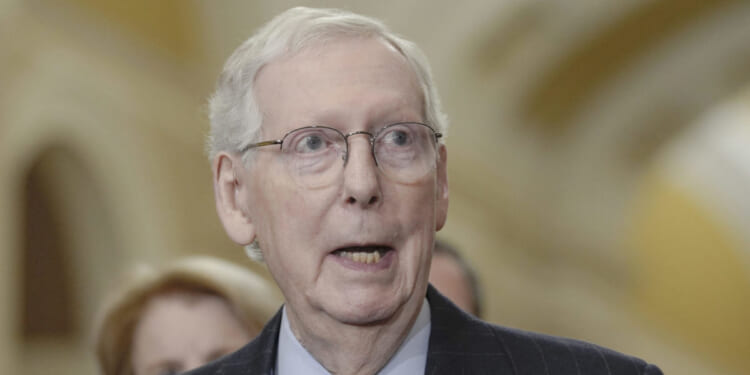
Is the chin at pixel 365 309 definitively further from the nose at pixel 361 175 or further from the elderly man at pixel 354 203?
the nose at pixel 361 175

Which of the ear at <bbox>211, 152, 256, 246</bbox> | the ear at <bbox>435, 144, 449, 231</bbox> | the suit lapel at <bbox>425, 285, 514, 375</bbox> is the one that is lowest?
the suit lapel at <bbox>425, 285, 514, 375</bbox>

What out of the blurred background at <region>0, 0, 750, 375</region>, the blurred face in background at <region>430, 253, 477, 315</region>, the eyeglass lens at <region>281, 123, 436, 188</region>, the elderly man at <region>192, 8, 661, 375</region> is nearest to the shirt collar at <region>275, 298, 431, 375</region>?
the elderly man at <region>192, 8, 661, 375</region>

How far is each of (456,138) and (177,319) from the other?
17.3 ft

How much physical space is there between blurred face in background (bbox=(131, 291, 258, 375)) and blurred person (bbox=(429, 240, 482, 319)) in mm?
731

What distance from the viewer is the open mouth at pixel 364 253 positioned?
6.81 feet

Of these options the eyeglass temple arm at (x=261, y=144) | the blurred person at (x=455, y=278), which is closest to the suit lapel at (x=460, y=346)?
the eyeglass temple arm at (x=261, y=144)

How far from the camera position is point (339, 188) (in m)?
2.08

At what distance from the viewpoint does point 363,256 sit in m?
2.08

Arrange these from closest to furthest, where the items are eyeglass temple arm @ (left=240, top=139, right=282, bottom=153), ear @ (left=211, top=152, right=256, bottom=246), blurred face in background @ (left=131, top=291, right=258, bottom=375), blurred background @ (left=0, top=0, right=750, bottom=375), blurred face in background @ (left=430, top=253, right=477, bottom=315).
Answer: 1. eyeglass temple arm @ (left=240, top=139, right=282, bottom=153)
2. ear @ (left=211, top=152, right=256, bottom=246)
3. blurred face in background @ (left=131, top=291, right=258, bottom=375)
4. blurred face in background @ (left=430, top=253, right=477, bottom=315)
5. blurred background @ (left=0, top=0, right=750, bottom=375)

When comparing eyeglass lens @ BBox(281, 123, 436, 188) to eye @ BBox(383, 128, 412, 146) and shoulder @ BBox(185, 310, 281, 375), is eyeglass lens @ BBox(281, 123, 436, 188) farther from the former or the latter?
shoulder @ BBox(185, 310, 281, 375)

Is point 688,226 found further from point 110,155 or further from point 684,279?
point 110,155

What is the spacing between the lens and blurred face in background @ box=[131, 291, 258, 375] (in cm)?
310

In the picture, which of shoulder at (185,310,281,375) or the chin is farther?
shoulder at (185,310,281,375)

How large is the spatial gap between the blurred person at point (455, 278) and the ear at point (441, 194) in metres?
1.33
